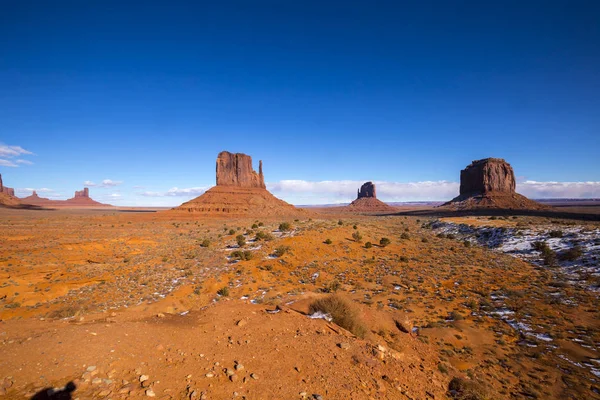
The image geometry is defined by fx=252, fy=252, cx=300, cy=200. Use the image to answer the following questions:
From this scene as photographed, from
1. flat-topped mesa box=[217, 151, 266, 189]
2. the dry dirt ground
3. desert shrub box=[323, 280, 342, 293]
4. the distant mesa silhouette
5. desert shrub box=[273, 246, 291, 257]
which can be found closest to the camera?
the distant mesa silhouette

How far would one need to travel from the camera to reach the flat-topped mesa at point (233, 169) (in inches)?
3777

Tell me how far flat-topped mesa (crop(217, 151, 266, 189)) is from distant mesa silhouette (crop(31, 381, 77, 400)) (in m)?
95.6

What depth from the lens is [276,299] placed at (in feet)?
35.8

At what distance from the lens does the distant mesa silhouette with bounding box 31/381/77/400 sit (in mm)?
4066

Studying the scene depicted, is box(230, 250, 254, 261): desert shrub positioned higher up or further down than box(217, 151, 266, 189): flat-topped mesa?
further down

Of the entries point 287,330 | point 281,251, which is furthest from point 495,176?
point 287,330

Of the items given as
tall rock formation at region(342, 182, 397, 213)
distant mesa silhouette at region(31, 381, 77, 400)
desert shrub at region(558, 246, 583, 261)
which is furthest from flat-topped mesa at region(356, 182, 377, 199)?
distant mesa silhouette at region(31, 381, 77, 400)

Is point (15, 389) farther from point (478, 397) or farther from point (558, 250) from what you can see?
point (558, 250)

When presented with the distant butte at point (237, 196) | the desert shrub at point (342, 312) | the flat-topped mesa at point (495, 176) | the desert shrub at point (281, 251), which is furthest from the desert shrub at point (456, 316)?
the flat-topped mesa at point (495, 176)

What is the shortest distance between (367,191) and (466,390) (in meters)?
158

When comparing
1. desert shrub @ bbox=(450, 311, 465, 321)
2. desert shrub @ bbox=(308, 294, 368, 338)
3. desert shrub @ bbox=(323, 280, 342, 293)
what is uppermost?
desert shrub @ bbox=(308, 294, 368, 338)

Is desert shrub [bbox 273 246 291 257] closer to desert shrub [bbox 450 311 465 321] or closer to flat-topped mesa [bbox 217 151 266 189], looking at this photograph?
desert shrub [bbox 450 311 465 321]

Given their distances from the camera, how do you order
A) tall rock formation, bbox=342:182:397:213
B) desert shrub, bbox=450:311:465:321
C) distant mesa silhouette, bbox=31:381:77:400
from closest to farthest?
distant mesa silhouette, bbox=31:381:77:400 < desert shrub, bbox=450:311:465:321 < tall rock formation, bbox=342:182:397:213

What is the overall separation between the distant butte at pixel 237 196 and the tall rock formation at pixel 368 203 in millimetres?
56938
